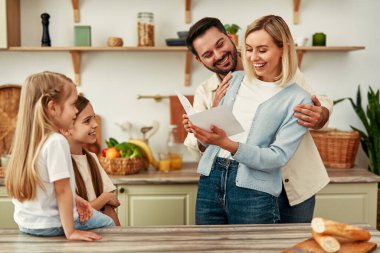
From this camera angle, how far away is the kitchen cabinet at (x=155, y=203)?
327 cm

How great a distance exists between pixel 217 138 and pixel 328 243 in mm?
635

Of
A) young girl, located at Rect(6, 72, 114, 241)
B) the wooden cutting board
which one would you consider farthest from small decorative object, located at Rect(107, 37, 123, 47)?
the wooden cutting board

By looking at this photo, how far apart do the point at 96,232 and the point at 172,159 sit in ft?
5.58

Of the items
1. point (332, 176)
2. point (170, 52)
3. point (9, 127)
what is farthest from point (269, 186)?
point (9, 127)

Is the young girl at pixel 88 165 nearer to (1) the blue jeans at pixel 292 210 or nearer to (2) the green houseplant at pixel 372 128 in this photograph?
(1) the blue jeans at pixel 292 210

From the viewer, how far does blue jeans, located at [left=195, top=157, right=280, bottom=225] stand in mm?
2154

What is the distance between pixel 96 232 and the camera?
1832 mm

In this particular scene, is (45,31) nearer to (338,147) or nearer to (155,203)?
(155,203)

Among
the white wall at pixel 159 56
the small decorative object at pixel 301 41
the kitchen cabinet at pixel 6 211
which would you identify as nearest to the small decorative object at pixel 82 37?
the white wall at pixel 159 56

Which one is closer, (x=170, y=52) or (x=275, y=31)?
(x=275, y=31)

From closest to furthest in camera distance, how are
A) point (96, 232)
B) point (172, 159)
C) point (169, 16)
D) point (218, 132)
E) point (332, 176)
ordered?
point (96, 232) → point (218, 132) → point (332, 176) → point (172, 159) → point (169, 16)

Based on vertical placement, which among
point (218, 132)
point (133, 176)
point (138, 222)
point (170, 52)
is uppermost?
point (170, 52)

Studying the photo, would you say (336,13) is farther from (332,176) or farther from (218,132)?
(218,132)

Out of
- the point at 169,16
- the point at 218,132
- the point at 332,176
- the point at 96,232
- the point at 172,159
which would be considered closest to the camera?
the point at 96,232
